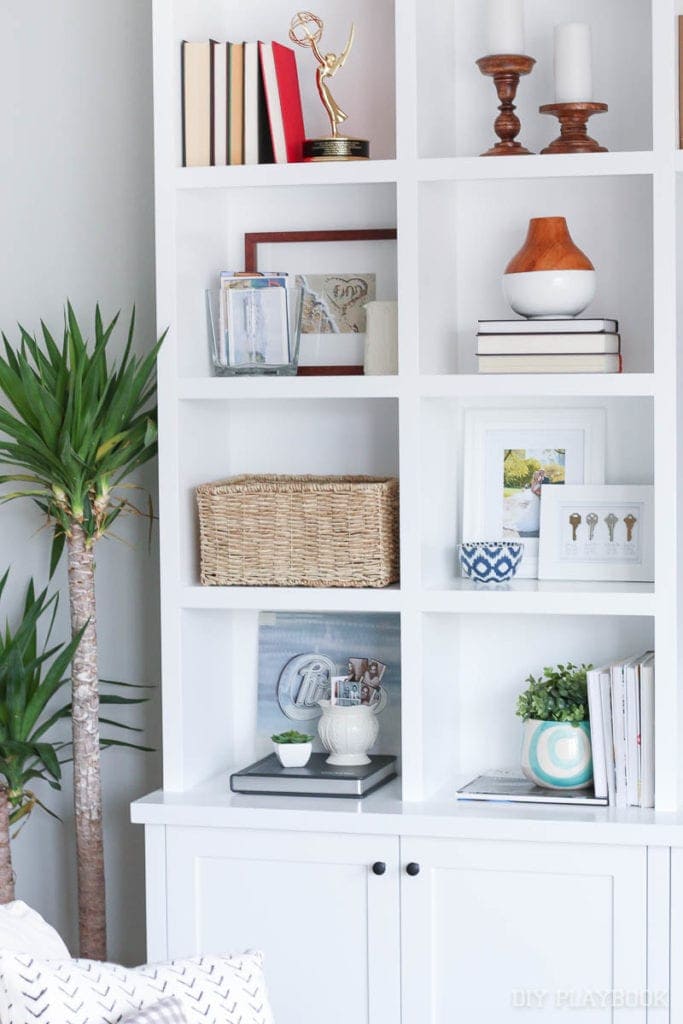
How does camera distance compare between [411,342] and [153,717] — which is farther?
[153,717]

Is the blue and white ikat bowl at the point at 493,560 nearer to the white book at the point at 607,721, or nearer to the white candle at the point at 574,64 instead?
the white book at the point at 607,721

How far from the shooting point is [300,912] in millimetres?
2658

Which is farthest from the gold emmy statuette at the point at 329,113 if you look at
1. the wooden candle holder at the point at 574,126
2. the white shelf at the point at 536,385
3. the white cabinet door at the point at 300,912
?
the white cabinet door at the point at 300,912

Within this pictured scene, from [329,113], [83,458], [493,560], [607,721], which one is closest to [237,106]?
[329,113]

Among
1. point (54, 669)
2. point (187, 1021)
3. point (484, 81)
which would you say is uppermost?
point (484, 81)

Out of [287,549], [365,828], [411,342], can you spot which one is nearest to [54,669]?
[287,549]

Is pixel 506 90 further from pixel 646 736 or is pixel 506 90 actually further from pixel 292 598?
pixel 646 736

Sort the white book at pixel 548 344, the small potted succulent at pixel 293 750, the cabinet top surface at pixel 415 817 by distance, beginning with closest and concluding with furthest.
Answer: the cabinet top surface at pixel 415 817
the white book at pixel 548 344
the small potted succulent at pixel 293 750

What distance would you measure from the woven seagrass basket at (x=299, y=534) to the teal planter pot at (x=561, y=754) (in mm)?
410

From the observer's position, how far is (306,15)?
279 cm

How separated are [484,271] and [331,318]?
1.05ft

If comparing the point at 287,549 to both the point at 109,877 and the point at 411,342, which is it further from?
the point at 109,877

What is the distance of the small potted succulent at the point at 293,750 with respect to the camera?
2.81 metres

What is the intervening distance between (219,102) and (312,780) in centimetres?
130
